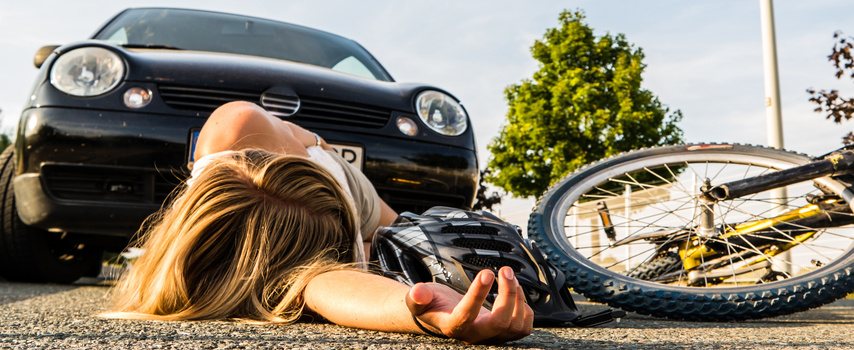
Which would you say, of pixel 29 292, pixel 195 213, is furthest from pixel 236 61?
pixel 195 213

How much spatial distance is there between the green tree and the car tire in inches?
522

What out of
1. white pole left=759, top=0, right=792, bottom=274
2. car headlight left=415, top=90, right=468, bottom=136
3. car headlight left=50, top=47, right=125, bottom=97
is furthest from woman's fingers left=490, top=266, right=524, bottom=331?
white pole left=759, top=0, right=792, bottom=274

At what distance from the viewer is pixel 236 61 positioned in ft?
9.88

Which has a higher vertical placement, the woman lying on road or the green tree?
the green tree

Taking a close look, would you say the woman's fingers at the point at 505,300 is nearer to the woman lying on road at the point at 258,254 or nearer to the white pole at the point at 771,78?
the woman lying on road at the point at 258,254

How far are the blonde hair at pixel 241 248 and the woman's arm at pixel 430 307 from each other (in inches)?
4.8

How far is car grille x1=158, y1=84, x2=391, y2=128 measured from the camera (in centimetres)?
278

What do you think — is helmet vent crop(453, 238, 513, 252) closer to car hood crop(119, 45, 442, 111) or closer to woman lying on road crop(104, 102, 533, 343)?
woman lying on road crop(104, 102, 533, 343)

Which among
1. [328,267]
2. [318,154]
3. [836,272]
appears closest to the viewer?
[328,267]

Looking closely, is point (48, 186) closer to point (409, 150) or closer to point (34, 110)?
point (34, 110)

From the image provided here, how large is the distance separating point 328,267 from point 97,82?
1.77 metres

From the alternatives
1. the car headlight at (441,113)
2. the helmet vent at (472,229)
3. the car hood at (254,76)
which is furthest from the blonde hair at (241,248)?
the car headlight at (441,113)

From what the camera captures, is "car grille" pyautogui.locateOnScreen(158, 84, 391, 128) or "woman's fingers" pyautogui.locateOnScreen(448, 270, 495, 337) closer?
"woman's fingers" pyautogui.locateOnScreen(448, 270, 495, 337)

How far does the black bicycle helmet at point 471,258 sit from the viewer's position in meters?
1.58
